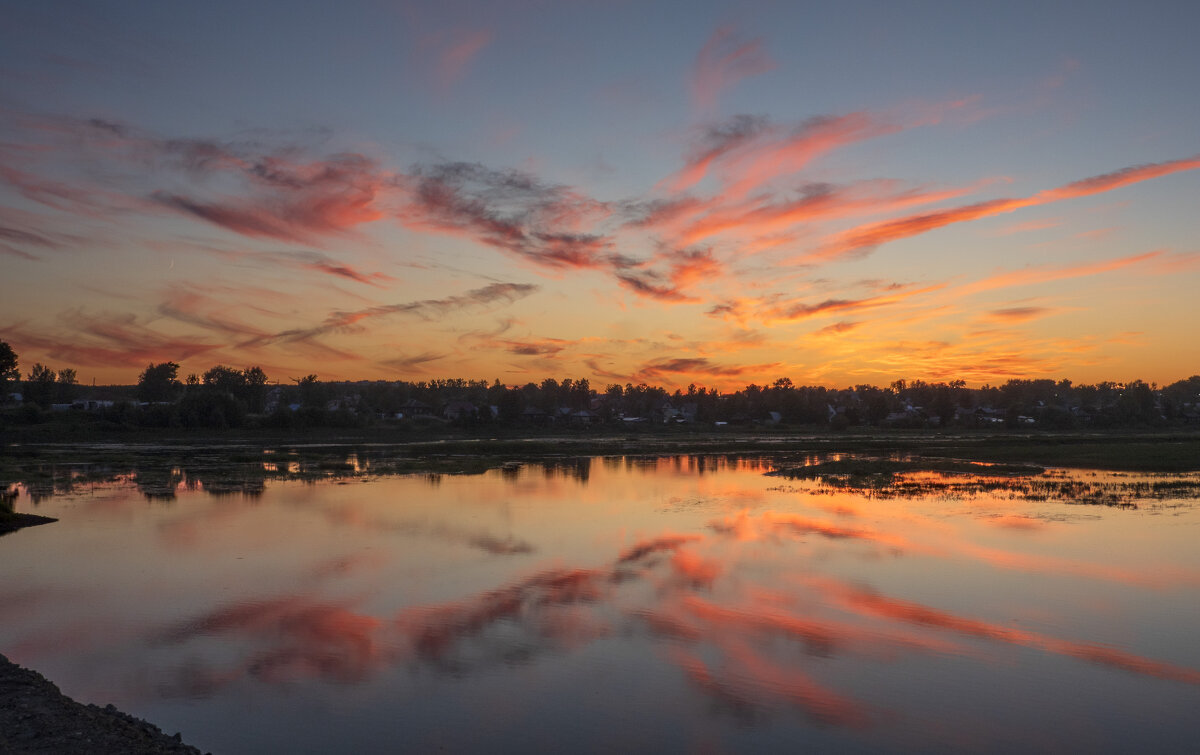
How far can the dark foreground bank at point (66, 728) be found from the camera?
8.46m

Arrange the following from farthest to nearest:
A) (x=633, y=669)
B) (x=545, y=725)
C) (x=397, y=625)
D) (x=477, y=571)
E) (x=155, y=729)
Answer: (x=477, y=571), (x=397, y=625), (x=633, y=669), (x=545, y=725), (x=155, y=729)

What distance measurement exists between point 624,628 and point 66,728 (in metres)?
8.86

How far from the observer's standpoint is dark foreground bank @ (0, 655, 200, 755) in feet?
27.8

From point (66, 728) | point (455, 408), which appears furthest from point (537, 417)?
point (66, 728)

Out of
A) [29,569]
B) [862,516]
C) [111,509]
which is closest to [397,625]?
[29,569]

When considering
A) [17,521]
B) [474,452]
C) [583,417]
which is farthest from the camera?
[583,417]

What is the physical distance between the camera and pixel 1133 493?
3447cm

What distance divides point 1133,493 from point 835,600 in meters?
26.7

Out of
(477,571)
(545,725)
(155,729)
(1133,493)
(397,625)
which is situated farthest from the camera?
(1133,493)

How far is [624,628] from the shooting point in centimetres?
1440

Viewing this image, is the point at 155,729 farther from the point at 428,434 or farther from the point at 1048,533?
the point at 428,434

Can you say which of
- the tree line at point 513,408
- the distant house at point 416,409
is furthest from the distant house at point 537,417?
the distant house at point 416,409

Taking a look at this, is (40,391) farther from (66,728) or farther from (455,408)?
(66,728)

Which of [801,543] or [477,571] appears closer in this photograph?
[477,571]
